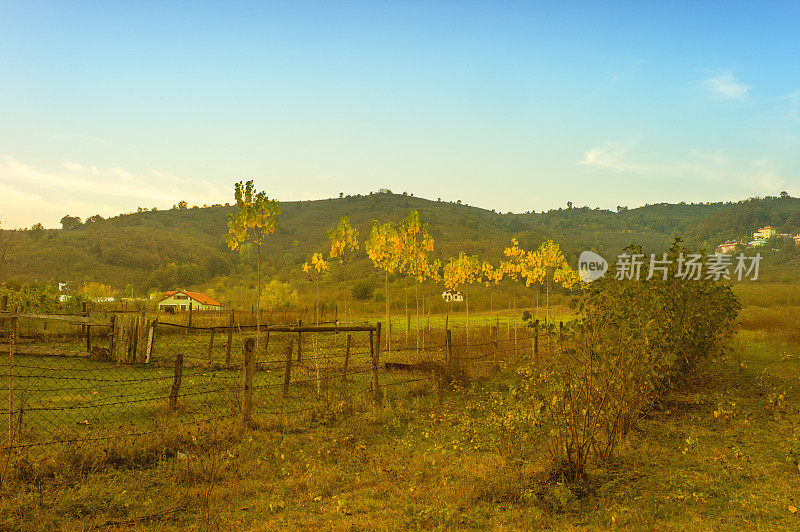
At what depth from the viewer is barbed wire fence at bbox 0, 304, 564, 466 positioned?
918cm

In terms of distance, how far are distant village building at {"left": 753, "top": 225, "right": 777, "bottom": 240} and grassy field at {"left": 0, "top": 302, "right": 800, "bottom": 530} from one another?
358 ft

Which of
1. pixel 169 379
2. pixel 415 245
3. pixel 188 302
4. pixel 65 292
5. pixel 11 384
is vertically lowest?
pixel 188 302

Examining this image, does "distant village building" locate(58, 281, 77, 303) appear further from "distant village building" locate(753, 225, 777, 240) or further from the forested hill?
"distant village building" locate(753, 225, 777, 240)

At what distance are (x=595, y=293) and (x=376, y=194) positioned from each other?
178 m

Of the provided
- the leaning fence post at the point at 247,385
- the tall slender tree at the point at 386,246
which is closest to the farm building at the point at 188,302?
the tall slender tree at the point at 386,246

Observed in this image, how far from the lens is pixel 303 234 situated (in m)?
148

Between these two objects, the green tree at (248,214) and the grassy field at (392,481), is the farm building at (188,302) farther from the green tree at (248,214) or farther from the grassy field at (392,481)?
the grassy field at (392,481)

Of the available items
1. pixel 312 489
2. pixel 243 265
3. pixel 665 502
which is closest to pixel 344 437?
pixel 312 489

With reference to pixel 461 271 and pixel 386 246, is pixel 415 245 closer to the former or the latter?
pixel 386 246

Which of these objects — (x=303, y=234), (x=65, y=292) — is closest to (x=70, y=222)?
(x=303, y=234)

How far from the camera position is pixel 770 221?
361 ft

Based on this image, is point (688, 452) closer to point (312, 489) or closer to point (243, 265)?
point (312, 489)

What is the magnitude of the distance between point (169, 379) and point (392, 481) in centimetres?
1020

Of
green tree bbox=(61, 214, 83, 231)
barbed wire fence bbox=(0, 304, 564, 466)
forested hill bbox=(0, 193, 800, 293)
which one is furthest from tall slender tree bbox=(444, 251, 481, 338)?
green tree bbox=(61, 214, 83, 231)
